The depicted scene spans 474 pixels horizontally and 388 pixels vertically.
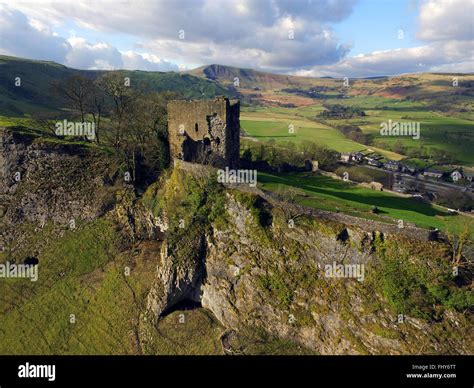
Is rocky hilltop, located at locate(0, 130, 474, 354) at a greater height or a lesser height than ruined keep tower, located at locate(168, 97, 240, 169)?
lesser

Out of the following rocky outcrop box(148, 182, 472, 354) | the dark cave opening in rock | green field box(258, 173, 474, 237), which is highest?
green field box(258, 173, 474, 237)

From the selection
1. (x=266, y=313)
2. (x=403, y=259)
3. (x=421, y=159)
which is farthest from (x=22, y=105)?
(x=421, y=159)

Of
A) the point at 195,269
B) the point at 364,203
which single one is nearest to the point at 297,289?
the point at 195,269

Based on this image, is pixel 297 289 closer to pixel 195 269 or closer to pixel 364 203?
pixel 195 269

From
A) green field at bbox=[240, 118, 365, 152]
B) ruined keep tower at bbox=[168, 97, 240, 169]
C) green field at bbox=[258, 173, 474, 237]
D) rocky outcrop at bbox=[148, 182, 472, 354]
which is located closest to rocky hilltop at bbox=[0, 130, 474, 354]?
rocky outcrop at bbox=[148, 182, 472, 354]

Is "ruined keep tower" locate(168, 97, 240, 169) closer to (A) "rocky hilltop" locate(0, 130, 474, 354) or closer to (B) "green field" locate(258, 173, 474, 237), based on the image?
(A) "rocky hilltop" locate(0, 130, 474, 354)
